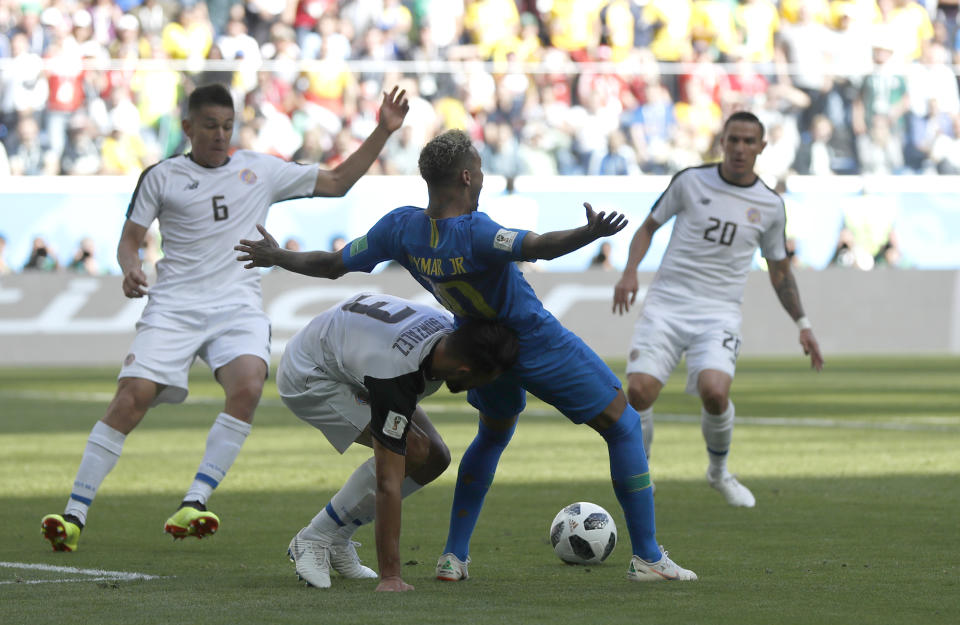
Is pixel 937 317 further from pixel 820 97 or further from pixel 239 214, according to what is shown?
pixel 239 214

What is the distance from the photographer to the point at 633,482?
625 cm

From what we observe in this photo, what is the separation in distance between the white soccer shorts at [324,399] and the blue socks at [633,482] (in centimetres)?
104

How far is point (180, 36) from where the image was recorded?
81.5 feet

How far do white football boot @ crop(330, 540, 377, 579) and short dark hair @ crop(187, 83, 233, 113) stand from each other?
247 cm

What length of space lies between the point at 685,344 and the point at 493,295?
366 centimetres

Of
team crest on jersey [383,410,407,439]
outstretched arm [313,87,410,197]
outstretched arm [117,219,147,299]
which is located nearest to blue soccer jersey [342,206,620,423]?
team crest on jersey [383,410,407,439]

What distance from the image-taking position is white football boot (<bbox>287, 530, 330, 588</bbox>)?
6.12 meters

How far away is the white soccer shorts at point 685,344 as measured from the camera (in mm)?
9305

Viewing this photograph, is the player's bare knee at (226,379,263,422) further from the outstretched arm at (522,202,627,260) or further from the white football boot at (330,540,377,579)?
the outstretched arm at (522,202,627,260)

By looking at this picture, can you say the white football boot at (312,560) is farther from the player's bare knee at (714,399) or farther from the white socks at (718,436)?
the white socks at (718,436)

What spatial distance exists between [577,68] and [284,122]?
4.85m

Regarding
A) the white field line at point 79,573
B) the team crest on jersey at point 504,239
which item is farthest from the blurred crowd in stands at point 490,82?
the team crest on jersey at point 504,239

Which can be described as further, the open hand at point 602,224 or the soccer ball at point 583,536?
the soccer ball at point 583,536

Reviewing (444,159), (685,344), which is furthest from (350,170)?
(685,344)
